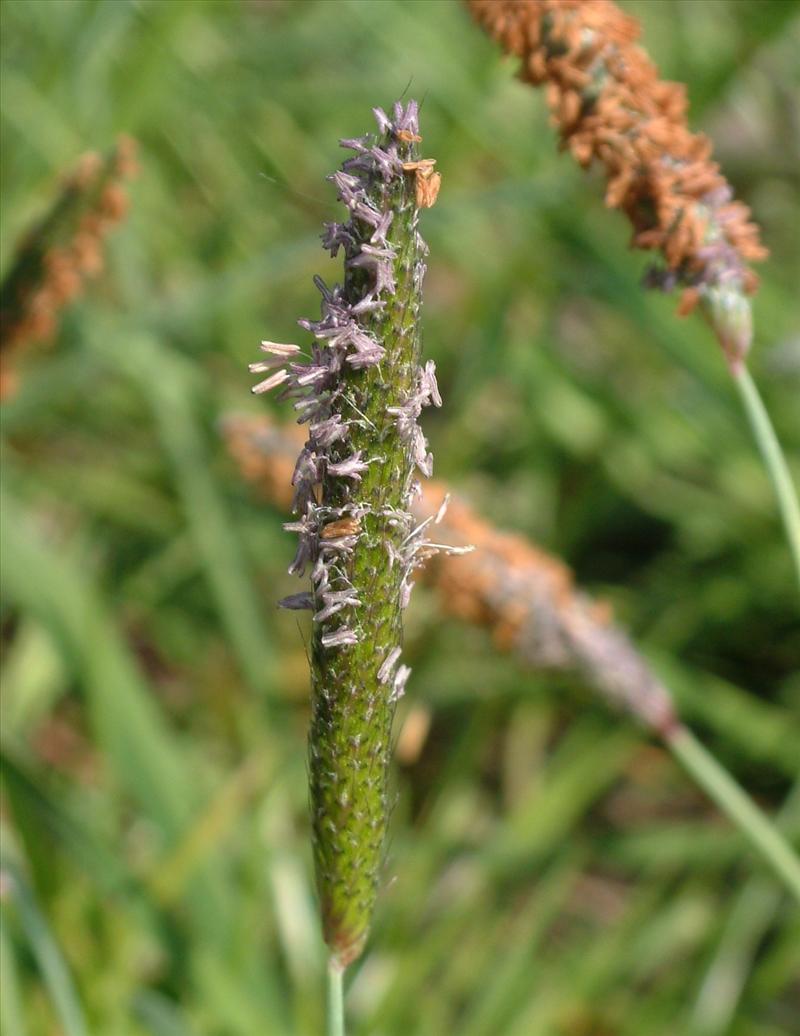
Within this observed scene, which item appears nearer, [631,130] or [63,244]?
[631,130]

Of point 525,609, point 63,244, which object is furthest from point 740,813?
point 63,244

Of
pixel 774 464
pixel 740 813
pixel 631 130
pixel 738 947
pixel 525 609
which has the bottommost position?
pixel 738 947

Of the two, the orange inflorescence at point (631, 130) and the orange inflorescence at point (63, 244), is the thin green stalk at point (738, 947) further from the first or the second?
the orange inflorescence at point (63, 244)

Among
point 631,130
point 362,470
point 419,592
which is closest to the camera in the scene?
point 362,470

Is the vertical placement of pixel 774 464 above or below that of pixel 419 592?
above

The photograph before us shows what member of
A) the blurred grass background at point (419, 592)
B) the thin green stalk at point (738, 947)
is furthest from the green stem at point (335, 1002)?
the thin green stalk at point (738, 947)

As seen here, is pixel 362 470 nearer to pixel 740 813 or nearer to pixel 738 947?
pixel 740 813
